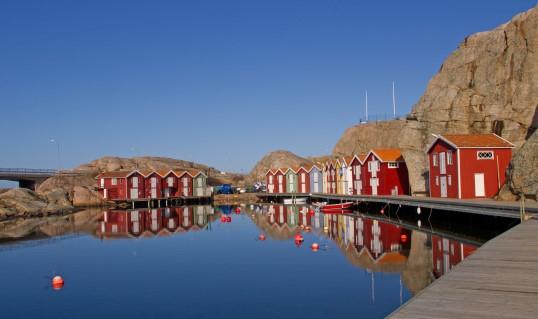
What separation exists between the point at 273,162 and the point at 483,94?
8334 cm

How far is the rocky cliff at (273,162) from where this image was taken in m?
141

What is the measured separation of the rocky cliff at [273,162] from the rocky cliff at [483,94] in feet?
231

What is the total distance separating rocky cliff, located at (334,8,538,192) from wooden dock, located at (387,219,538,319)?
135 feet

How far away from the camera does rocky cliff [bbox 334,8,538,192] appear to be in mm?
58156

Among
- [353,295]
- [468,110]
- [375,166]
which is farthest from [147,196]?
[353,295]

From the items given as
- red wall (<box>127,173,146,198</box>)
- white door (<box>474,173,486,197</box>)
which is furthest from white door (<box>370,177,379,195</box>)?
red wall (<box>127,173,146,198</box>)

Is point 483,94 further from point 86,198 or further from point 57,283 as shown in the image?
point 86,198

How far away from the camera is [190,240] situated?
138 feet

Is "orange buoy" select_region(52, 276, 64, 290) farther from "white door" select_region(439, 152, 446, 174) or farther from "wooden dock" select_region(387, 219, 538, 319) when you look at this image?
"white door" select_region(439, 152, 446, 174)

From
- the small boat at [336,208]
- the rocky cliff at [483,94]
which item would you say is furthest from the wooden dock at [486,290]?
the small boat at [336,208]

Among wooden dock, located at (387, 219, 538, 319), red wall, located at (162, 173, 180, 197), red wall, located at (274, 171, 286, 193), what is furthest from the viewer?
red wall, located at (274, 171, 286, 193)

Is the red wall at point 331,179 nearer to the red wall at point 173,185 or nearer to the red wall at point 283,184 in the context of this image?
the red wall at point 283,184

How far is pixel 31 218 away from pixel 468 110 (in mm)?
58828

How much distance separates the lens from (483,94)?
63.7 metres
